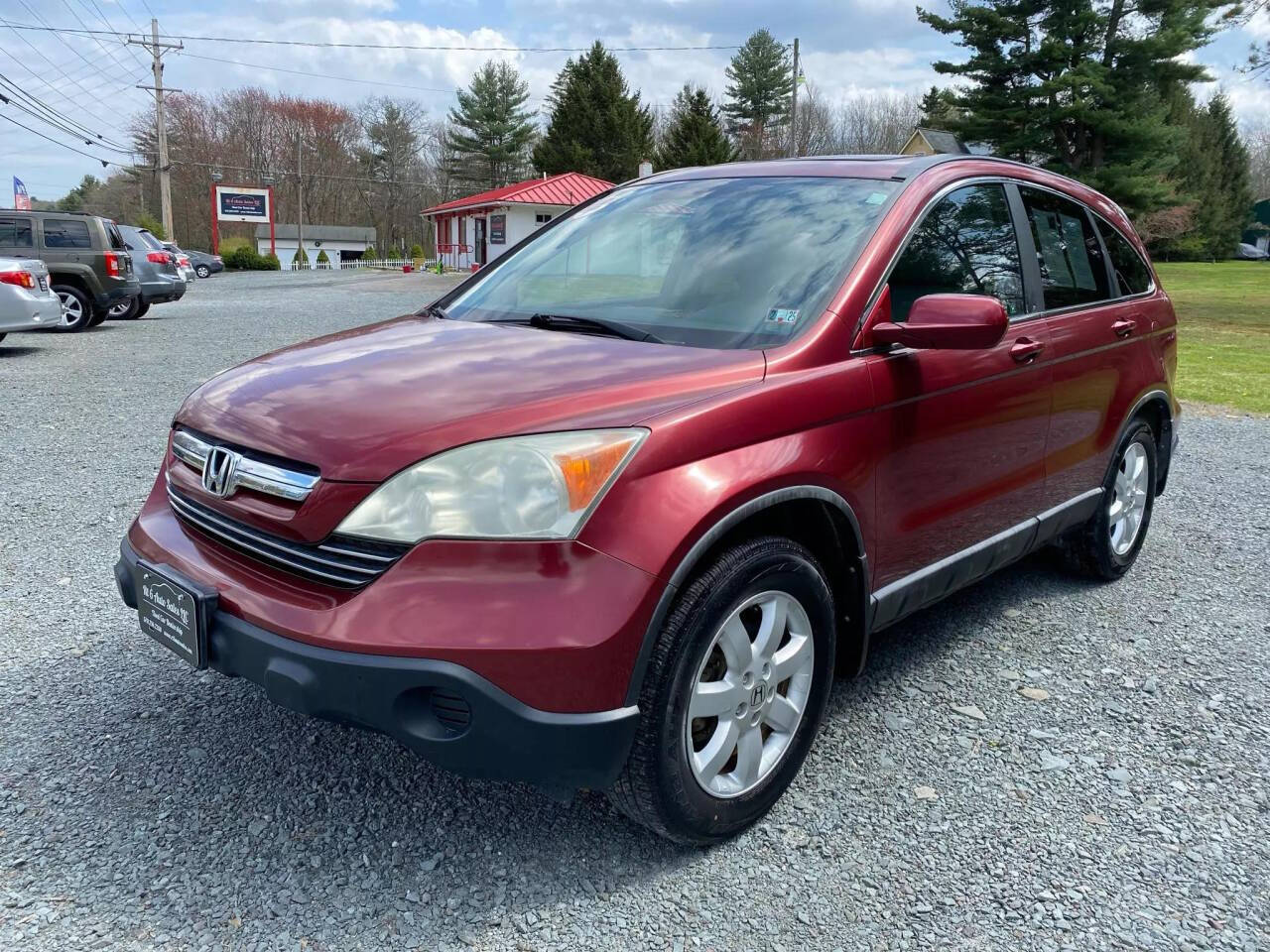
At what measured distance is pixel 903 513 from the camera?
117 inches

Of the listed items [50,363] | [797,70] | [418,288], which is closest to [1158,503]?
[50,363]

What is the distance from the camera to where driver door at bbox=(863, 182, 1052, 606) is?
2.91 metres

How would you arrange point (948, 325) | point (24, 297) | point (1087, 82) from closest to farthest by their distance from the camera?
point (948, 325), point (24, 297), point (1087, 82)

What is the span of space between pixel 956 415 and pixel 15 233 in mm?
16076

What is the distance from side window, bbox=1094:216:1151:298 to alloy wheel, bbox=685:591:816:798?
8.84 ft

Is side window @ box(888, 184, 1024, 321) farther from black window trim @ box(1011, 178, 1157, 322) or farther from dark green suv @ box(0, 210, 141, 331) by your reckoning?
dark green suv @ box(0, 210, 141, 331)

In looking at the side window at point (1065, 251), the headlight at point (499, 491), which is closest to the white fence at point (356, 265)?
the side window at point (1065, 251)

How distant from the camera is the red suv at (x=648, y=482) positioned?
6.86ft

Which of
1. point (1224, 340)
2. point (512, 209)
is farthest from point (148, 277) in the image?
point (512, 209)

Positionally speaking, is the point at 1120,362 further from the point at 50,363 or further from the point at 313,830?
the point at 50,363

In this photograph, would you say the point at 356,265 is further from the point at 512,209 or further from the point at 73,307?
the point at 73,307

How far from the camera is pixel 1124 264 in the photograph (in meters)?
4.50

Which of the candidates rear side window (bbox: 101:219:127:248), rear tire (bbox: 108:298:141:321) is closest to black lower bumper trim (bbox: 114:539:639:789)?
rear side window (bbox: 101:219:127:248)

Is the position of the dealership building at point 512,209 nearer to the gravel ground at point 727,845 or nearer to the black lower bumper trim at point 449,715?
the gravel ground at point 727,845
